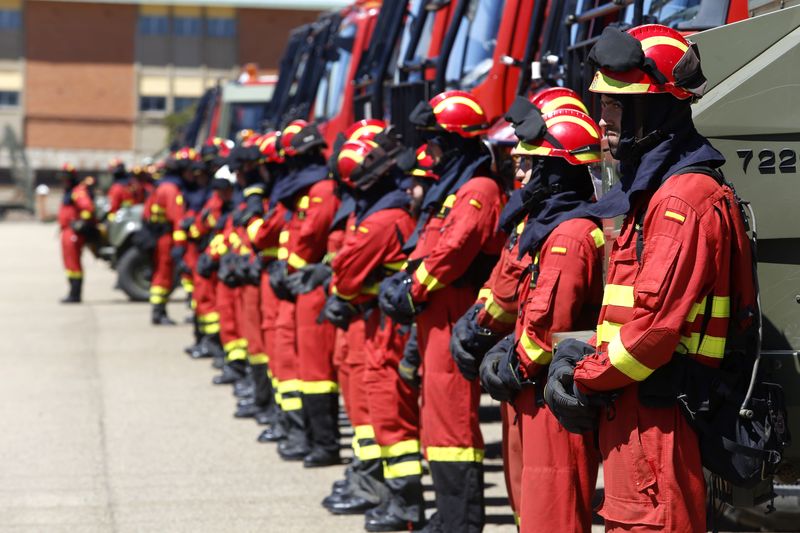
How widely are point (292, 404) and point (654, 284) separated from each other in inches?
233

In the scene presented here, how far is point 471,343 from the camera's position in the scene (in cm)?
557

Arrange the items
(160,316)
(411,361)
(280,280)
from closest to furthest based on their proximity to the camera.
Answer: (411,361) → (280,280) → (160,316)

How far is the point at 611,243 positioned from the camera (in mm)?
4445

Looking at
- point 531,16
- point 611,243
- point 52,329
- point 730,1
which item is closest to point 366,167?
point 531,16

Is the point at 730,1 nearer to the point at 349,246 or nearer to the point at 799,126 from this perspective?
the point at 799,126

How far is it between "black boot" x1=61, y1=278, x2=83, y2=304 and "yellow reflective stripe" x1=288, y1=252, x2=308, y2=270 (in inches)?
513

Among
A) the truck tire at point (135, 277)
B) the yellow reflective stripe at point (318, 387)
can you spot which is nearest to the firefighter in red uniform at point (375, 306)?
the yellow reflective stripe at point (318, 387)

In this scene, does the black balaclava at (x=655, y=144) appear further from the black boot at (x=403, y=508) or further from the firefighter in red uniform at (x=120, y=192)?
the firefighter in red uniform at (x=120, y=192)

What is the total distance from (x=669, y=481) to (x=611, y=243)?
93 centimetres

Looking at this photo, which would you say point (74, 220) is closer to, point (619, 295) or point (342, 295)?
point (342, 295)

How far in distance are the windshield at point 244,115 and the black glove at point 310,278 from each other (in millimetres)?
11703

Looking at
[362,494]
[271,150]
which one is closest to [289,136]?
[271,150]

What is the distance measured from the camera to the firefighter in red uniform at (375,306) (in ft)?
23.0

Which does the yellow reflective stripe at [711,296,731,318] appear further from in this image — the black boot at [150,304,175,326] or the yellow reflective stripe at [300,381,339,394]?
the black boot at [150,304,175,326]
